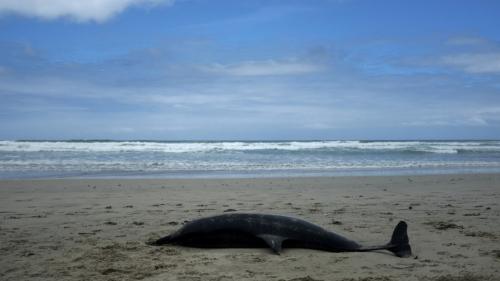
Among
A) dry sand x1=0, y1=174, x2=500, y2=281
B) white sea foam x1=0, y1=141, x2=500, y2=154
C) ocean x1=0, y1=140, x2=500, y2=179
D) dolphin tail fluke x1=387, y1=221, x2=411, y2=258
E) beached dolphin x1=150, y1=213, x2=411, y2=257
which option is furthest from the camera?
white sea foam x1=0, y1=141, x2=500, y2=154

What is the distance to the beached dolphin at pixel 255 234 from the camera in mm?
5840

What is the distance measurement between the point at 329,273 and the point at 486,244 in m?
2.47

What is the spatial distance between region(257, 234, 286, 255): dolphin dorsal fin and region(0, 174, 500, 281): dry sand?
101 mm

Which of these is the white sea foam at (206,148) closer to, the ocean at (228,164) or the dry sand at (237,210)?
the ocean at (228,164)

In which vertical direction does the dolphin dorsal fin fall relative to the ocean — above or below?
below

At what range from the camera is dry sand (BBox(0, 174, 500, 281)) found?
16.0 ft

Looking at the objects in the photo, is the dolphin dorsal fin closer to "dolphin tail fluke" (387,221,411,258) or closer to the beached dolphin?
the beached dolphin

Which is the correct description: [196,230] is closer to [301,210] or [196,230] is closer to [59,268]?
[59,268]

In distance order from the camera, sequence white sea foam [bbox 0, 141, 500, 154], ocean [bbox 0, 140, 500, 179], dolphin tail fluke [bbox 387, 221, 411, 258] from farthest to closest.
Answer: white sea foam [bbox 0, 141, 500, 154] < ocean [bbox 0, 140, 500, 179] < dolphin tail fluke [bbox 387, 221, 411, 258]

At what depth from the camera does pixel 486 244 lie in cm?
595

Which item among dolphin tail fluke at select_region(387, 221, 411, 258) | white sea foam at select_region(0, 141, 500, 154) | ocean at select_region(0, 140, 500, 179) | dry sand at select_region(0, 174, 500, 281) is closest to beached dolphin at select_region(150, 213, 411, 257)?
dry sand at select_region(0, 174, 500, 281)

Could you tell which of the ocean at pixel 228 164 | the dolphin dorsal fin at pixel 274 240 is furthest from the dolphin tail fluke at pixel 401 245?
the ocean at pixel 228 164

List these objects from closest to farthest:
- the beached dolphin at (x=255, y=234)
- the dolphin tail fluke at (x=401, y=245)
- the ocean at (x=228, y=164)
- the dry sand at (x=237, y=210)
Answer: the dry sand at (x=237, y=210), the dolphin tail fluke at (x=401, y=245), the beached dolphin at (x=255, y=234), the ocean at (x=228, y=164)

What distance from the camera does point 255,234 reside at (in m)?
5.95
